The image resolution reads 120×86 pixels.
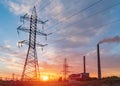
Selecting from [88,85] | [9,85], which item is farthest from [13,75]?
[88,85]

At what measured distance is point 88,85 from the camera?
4000 cm

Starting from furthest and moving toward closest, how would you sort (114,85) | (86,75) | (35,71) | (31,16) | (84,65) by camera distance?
(84,65), (86,75), (31,16), (35,71), (114,85)

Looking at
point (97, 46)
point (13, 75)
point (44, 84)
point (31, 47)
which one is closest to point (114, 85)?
point (44, 84)

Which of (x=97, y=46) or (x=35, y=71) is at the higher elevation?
(x=97, y=46)

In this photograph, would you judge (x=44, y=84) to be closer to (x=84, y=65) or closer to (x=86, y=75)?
(x=86, y=75)

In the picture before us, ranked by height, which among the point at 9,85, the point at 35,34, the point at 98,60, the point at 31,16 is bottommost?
the point at 9,85

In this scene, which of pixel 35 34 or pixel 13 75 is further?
pixel 13 75

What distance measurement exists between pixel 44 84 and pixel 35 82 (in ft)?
5.86

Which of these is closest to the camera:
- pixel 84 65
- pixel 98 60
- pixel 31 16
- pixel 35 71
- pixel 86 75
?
pixel 35 71

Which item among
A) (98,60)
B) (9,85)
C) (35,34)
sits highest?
(35,34)

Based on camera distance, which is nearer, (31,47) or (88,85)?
(88,85)

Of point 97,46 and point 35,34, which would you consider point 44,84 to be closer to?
point 35,34

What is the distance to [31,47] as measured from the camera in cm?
4625

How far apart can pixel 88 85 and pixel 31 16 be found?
1690cm
